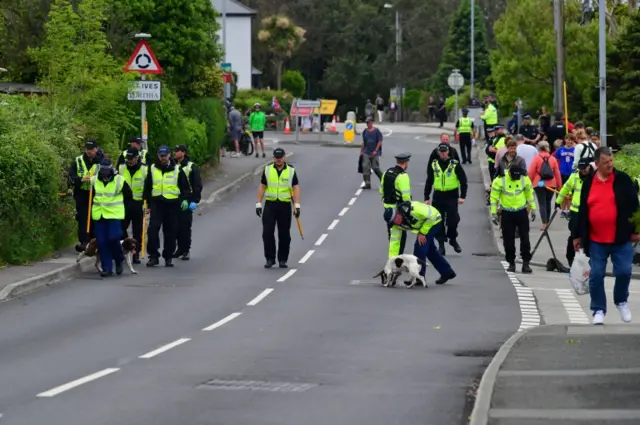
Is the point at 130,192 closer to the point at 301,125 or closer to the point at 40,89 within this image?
the point at 40,89

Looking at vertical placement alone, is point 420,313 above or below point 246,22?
below

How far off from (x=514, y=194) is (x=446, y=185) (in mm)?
2708

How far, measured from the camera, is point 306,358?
47.4 ft

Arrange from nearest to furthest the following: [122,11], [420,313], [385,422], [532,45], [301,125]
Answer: [385,422] → [420,313] → [122,11] → [532,45] → [301,125]

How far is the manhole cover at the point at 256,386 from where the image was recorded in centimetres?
1241

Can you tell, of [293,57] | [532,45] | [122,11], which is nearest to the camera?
[122,11]

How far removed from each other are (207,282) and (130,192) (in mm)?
2378

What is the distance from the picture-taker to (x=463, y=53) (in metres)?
88.1

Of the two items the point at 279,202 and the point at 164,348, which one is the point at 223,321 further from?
the point at 279,202

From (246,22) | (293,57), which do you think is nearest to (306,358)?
(246,22)

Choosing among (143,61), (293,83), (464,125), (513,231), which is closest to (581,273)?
(513,231)

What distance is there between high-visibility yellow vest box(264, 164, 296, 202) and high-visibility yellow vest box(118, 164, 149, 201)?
204cm

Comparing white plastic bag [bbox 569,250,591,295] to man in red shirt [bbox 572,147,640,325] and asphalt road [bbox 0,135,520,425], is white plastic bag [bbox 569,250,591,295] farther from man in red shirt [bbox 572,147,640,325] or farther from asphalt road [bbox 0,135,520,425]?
asphalt road [bbox 0,135,520,425]

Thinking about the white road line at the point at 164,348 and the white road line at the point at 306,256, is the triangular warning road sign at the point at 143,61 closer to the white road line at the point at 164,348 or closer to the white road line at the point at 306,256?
the white road line at the point at 306,256
